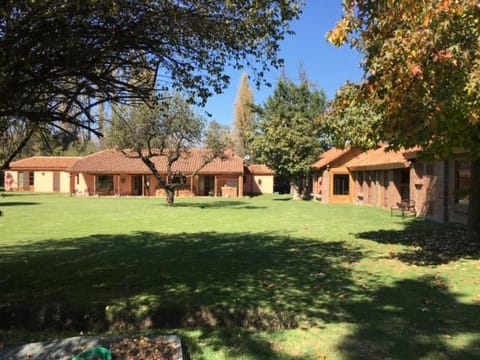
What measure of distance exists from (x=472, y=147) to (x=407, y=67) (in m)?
4.63

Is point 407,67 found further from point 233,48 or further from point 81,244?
point 81,244

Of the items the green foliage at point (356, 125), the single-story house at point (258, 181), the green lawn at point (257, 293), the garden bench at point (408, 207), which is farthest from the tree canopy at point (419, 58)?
the single-story house at point (258, 181)

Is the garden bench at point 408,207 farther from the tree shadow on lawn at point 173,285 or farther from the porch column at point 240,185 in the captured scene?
the porch column at point 240,185

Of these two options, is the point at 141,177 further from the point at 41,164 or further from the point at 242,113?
the point at 242,113

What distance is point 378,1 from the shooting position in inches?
189

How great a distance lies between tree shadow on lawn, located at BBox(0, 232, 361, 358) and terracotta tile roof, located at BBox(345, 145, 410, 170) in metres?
10.1

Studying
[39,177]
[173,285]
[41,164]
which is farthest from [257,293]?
[41,164]

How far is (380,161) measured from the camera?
2586cm

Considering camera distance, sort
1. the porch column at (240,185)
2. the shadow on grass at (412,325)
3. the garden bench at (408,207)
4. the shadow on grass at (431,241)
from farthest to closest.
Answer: the porch column at (240,185)
the garden bench at (408,207)
the shadow on grass at (431,241)
the shadow on grass at (412,325)

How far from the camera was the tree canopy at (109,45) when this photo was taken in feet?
18.2

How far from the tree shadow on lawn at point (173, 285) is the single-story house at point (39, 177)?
45399 millimetres

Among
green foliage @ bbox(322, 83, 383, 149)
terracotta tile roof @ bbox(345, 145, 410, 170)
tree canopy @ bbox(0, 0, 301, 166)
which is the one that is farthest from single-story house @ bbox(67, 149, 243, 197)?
tree canopy @ bbox(0, 0, 301, 166)

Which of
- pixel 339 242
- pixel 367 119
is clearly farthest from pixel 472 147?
pixel 339 242

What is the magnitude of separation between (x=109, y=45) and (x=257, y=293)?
416 cm
